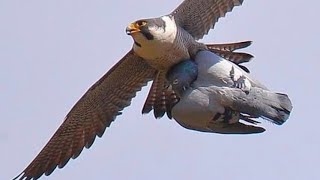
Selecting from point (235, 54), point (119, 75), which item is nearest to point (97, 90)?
point (119, 75)

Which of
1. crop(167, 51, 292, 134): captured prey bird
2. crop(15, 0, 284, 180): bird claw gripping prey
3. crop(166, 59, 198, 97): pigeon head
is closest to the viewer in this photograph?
crop(167, 51, 292, 134): captured prey bird

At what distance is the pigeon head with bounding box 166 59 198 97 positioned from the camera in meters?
8.66

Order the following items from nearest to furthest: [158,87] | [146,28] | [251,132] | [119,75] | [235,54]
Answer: [251,132] < [146,28] < [235,54] < [158,87] < [119,75]

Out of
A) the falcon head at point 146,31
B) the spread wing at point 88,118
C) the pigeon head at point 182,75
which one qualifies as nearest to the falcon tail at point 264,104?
the pigeon head at point 182,75

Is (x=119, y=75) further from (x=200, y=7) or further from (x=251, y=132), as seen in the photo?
(x=251, y=132)

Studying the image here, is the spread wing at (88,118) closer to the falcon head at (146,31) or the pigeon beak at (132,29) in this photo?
the falcon head at (146,31)

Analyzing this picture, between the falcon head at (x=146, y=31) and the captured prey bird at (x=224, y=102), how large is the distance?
0.88 m

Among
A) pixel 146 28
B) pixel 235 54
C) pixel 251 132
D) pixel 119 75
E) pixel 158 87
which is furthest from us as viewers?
pixel 119 75

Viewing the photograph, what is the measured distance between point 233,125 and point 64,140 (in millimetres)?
4268

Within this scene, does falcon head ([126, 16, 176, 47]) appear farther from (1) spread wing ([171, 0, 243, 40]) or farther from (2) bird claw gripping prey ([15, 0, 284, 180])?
(1) spread wing ([171, 0, 243, 40])

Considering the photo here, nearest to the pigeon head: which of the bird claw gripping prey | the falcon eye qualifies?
the bird claw gripping prey

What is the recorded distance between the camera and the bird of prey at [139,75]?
10.0 meters

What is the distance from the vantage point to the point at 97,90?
477 inches

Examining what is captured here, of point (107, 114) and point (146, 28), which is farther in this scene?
point (107, 114)
